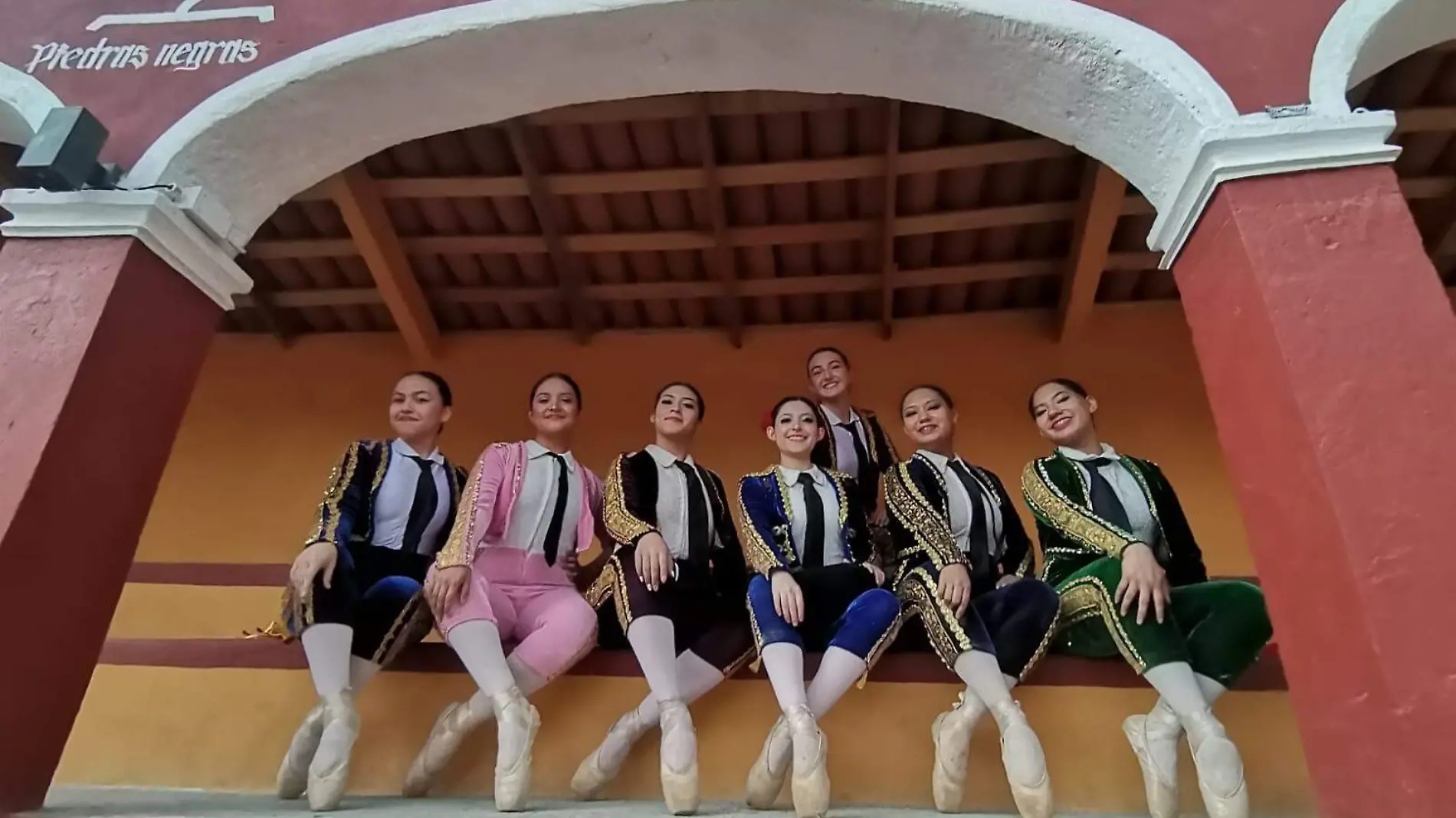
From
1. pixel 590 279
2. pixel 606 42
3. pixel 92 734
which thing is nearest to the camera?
pixel 606 42

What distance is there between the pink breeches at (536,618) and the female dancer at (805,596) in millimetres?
480

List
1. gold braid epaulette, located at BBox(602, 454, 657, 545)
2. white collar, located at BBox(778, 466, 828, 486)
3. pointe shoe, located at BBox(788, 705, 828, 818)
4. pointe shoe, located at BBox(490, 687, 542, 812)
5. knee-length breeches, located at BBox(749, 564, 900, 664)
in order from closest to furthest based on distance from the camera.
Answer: pointe shoe, located at BBox(788, 705, 828, 818), pointe shoe, located at BBox(490, 687, 542, 812), knee-length breeches, located at BBox(749, 564, 900, 664), gold braid epaulette, located at BBox(602, 454, 657, 545), white collar, located at BBox(778, 466, 828, 486)

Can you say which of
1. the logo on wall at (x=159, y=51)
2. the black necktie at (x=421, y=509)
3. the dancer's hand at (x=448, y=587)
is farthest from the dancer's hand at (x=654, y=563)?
the logo on wall at (x=159, y=51)

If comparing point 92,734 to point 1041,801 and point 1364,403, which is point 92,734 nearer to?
point 1041,801

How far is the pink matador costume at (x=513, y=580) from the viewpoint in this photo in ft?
8.64

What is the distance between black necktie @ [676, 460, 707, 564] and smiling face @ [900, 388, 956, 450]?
0.67m

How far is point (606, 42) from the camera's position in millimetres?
2801

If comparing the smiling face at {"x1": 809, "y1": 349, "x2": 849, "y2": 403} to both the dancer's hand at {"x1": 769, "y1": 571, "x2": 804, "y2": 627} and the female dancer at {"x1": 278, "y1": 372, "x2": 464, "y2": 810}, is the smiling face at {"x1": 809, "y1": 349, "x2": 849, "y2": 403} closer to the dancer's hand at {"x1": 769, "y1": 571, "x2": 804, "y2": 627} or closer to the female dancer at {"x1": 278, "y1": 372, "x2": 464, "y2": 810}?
the dancer's hand at {"x1": 769, "y1": 571, "x2": 804, "y2": 627}

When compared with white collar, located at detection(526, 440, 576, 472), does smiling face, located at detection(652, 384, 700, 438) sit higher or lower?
higher

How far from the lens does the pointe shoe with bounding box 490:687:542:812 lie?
2.28 meters

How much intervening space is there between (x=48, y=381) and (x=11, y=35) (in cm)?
122

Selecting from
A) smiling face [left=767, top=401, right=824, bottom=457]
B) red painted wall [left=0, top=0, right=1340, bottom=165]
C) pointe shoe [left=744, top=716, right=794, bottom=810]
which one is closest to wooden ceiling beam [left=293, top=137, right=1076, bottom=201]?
red painted wall [left=0, top=0, right=1340, bottom=165]

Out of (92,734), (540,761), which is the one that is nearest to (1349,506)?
(540,761)

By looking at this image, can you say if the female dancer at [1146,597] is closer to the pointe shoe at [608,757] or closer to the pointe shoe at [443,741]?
the pointe shoe at [608,757]
